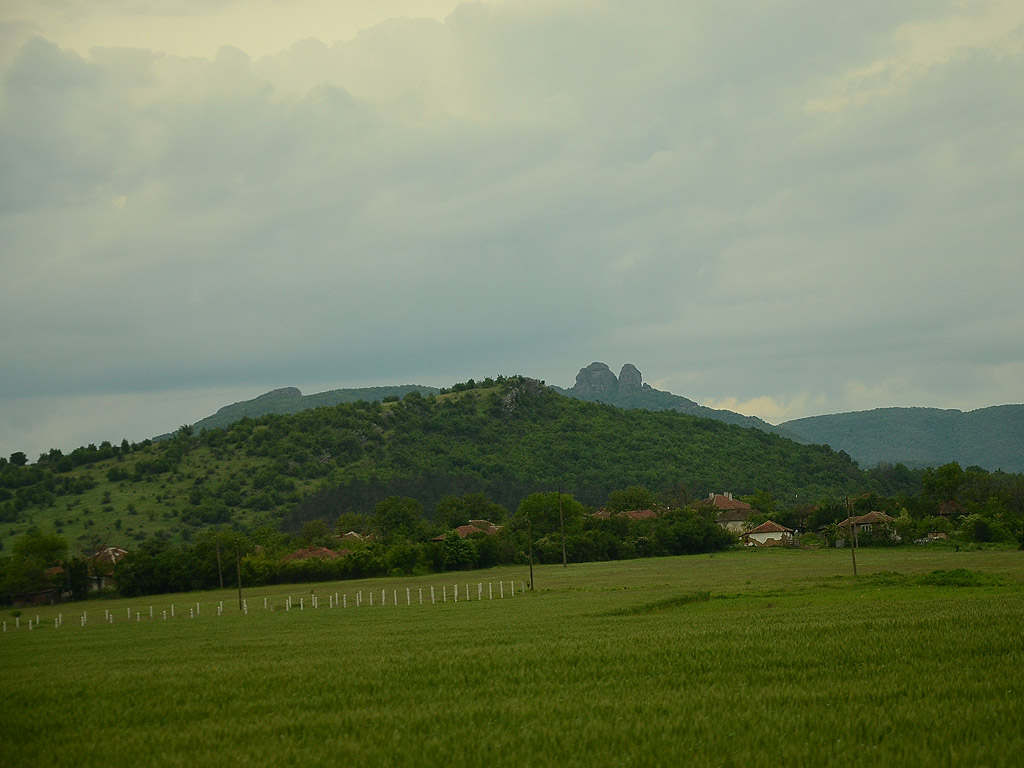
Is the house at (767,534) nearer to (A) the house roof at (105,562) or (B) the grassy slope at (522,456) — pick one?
(B) the grassy slope at (522,456)

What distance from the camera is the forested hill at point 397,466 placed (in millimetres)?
132875

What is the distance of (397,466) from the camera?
16388 centimetres

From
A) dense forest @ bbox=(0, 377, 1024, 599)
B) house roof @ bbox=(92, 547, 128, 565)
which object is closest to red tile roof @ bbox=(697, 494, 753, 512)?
dense forest @ bbox=(0, 377, 1024, 599)

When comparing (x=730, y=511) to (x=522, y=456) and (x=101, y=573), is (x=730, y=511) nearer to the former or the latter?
(x=522, y=456)

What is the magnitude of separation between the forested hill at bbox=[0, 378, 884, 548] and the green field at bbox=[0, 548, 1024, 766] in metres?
106

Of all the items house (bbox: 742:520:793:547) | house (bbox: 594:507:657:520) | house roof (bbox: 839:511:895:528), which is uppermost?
house (bbox: 594:507:657:520)

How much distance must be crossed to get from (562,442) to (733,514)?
52737mm

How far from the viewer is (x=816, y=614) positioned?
28.7 m

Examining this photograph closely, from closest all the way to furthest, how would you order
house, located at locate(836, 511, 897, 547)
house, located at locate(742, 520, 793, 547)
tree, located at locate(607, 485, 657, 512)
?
house, located at locate(836, 511, 897, 547), house, located at locate(742, 520, 793, 547), tree, located at locate(607, 485, 657, 512)

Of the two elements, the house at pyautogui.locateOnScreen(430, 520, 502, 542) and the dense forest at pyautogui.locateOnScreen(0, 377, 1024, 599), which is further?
the house at pyautogui.locateOnScreen(430, 520, 502, 542)

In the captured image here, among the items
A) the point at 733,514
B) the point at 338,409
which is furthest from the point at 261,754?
the point at 338,409

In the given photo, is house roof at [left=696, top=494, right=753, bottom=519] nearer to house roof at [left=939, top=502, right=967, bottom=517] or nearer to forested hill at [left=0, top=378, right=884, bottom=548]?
forested hill at [left=0, top=378, right=884, bottom=548]

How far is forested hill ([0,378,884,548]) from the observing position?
13288cm

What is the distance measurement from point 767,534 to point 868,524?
43.2 ft
